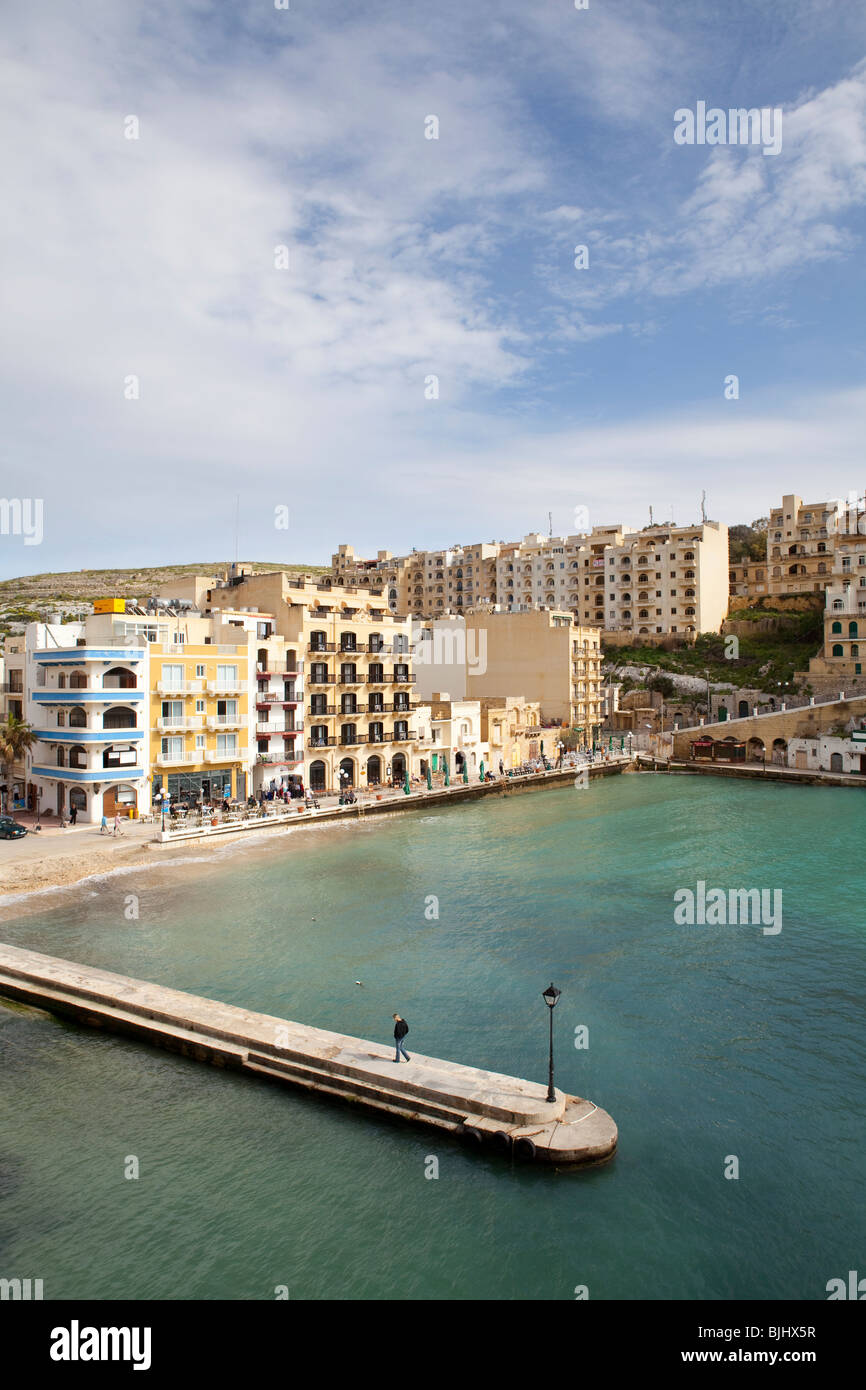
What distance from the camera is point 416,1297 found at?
11.9 metres

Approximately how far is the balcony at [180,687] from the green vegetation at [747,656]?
183 ft

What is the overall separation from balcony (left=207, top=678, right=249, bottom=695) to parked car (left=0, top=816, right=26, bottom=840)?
37.4ft

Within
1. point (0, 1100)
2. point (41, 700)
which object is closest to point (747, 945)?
point (0, 1100)

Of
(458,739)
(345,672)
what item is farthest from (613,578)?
(345,672)

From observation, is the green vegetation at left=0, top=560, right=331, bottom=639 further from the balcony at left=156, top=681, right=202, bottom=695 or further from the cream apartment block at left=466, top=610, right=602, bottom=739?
the balcony at left=156, top=681, right=202, bottom=695

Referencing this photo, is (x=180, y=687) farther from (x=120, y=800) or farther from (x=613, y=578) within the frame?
(x=613, y=578)

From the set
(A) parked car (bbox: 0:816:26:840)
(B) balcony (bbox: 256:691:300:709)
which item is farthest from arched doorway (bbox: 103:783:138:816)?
(B) balcony (bbox: 256:691:300:709)

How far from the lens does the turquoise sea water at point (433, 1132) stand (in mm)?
12695

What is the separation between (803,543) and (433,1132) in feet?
335

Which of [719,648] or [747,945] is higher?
[719,648]

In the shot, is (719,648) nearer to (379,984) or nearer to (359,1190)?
(379,984)

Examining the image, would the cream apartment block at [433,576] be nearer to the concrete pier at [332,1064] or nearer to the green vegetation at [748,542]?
the green vegetation at [748,542]

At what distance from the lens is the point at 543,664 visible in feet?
258

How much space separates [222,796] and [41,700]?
34.0 feet
